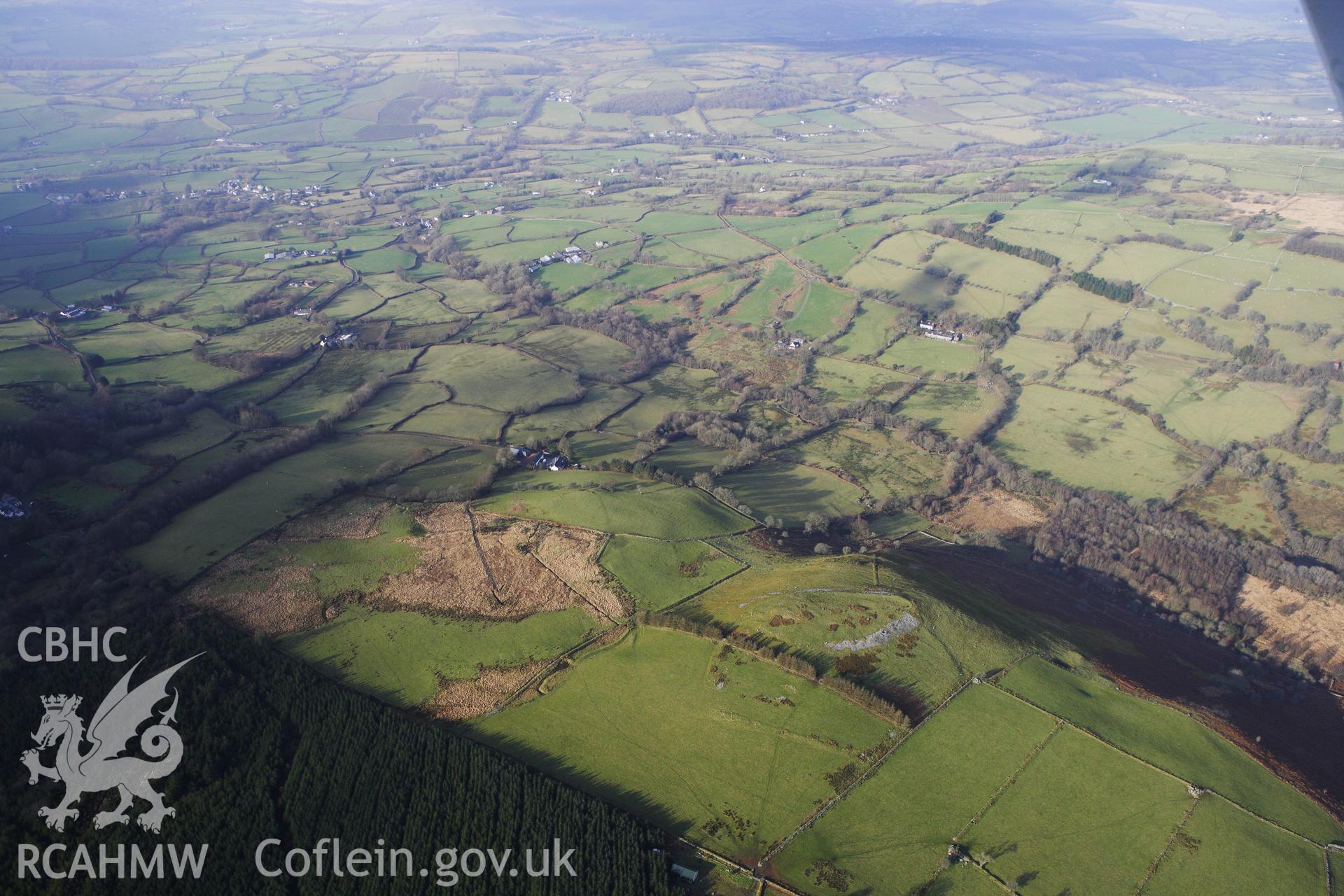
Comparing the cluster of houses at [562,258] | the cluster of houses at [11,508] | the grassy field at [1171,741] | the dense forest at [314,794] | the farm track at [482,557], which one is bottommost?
the grassy field at [1171,741]

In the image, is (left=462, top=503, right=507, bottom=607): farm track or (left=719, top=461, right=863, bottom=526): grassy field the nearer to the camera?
(left=462, top=503, right=507, bottom=607): farm track

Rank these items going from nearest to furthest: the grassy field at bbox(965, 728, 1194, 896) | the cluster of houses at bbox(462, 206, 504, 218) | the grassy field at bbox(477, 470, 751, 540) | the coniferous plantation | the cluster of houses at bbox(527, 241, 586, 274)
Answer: the grassy field at bbox(965, 728, 1194, 896)
the coniferous plantation
the grassy field at bbox(477, 470, 751, 540)
the cluster of houses at bbox(527, 241, 586, 274)
the cluster of houses at bbox(462, 206, 504, 218)

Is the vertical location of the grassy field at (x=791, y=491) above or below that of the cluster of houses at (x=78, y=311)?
below

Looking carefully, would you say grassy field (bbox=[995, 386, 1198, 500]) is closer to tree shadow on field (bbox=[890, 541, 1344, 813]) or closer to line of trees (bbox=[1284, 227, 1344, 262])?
tree shadow on field (bbox=[890, 541, 1344, 813])

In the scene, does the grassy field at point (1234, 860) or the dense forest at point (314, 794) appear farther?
the grassy field at point (1234, 860)

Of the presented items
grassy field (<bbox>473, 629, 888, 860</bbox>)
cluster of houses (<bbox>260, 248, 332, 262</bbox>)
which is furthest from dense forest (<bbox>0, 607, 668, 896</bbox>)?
cluster of houses (<bbox>260, 248, 332, 262</bbox>)

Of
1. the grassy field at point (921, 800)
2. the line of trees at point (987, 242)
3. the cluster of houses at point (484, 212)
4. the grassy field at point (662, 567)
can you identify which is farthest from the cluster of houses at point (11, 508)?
the line of trees at point (987, 242)

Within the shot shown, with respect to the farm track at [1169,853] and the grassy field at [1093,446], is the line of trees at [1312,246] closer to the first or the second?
the grassy field at [1093,446]
